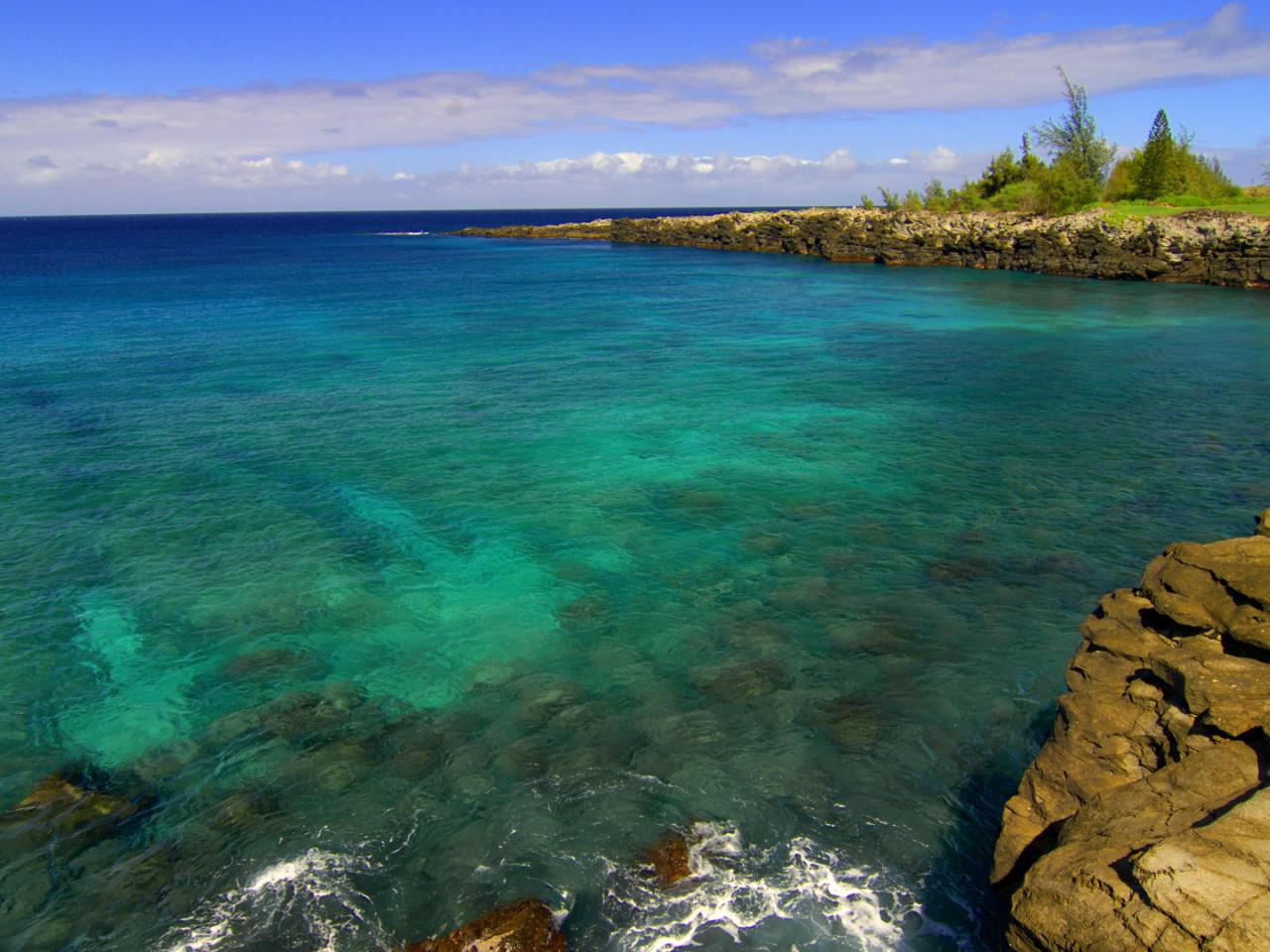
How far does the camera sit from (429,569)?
1858cm

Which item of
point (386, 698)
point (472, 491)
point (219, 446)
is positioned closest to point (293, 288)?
point (219, 446)

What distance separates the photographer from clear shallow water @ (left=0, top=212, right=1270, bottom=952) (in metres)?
10.4

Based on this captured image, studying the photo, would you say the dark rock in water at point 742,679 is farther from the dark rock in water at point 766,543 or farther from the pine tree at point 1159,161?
the pine tree at point 1159,161

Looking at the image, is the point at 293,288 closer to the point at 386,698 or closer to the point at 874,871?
the point at 386,698

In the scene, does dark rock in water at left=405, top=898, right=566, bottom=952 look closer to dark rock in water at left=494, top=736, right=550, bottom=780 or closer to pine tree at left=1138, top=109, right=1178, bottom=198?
dark rock in water at left=494, top=736, right=550, bottom=780

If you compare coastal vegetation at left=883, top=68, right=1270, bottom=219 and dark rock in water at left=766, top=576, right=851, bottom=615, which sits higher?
coastal vegetation at left=883, top=68, right=1270, bottom=219

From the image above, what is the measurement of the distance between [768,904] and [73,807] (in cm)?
980

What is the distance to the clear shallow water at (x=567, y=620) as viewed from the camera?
34.0 feet

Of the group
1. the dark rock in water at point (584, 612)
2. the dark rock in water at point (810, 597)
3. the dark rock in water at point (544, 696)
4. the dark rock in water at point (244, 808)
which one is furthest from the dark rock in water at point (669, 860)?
the dark rock in water at point (810, 597)

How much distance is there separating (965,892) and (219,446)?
24902 mm

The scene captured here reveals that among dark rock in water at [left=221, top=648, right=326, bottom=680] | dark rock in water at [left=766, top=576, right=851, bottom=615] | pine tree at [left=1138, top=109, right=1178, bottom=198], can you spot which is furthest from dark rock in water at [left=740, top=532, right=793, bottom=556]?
pine tree at [left=1138, top=109, right=1178, bottom=198]

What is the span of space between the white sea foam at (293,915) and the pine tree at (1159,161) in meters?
97.8

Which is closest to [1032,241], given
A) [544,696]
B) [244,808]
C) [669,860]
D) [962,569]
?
[962,569]

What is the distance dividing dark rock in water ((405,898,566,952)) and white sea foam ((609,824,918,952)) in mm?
811
